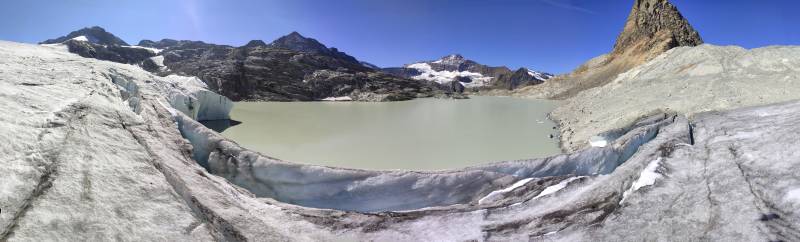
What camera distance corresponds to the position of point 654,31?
289ft

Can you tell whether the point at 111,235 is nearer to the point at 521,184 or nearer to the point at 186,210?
the point at 186,210

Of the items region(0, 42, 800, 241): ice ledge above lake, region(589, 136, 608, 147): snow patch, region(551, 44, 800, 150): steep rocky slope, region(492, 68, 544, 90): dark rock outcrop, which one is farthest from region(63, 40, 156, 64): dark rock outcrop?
region(492, 68, 544, 90): dark rock outcrop

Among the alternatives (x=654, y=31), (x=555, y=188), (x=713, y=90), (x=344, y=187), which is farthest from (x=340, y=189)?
(x=654, y=31)

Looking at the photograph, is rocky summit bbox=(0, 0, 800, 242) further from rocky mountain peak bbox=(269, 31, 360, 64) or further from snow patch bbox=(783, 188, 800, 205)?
rocky mountain peak bbox=(269, 31, 360, 64)

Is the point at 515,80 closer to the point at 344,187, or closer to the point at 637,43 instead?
the point at 637,43

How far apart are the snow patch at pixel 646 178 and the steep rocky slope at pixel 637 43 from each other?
215 ft

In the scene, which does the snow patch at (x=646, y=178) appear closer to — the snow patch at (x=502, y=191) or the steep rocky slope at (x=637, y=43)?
the snow patch at (x=502, y=191)

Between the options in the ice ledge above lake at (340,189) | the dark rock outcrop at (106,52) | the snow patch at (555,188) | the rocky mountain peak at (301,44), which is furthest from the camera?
the rocky mountain peak at (301,44)

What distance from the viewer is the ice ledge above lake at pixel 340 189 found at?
402cm

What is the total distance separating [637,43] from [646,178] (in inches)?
3643

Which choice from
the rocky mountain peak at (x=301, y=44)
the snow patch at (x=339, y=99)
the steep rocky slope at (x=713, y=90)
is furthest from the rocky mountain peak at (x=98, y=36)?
the steep rocky slope at (x=713, y=90)

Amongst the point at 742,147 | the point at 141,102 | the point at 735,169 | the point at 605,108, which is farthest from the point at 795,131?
the point at 605,108

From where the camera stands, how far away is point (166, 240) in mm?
3945

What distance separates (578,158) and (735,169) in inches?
140
